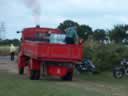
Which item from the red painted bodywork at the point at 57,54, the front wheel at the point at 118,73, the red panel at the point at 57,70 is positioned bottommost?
the front wheel at the point at 118,73

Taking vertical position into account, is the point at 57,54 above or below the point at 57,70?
above

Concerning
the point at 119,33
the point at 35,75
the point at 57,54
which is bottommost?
the point at 35,75

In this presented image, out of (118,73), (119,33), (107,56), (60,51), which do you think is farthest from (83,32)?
(60,51)

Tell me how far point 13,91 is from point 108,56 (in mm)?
14686

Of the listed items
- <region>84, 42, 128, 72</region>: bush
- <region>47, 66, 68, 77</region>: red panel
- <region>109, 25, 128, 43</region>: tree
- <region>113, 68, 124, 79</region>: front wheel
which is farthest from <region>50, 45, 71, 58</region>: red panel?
<region>109, 25, 128, 43</region>: tree

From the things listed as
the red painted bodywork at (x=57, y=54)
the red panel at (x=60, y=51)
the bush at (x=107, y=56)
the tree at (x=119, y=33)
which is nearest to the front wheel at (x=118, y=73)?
the bush at (x=107, y=56)

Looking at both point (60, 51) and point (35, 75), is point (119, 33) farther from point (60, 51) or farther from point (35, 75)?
point (60, 51)

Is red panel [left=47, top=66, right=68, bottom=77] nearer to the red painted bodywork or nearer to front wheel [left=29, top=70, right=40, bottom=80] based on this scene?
the red painted bodywork

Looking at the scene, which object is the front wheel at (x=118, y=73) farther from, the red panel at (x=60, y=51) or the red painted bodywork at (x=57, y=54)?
the red panel at (x=60, y=51)

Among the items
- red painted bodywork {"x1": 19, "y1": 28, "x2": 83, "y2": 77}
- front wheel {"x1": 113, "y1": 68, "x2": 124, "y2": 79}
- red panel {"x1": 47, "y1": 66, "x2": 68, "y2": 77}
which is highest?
red painted bodywork {"x1": 19, "y1": 28, "x2": 83, "y2": 77}

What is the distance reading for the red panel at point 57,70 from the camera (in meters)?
25.8

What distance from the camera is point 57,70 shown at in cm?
2583

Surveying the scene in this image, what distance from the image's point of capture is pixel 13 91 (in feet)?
61.9

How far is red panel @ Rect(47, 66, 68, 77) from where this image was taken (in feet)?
84.7
